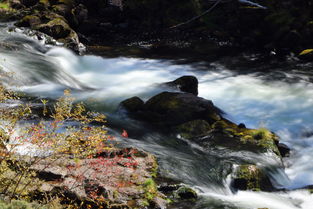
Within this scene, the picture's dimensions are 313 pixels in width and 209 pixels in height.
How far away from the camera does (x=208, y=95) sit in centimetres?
1695

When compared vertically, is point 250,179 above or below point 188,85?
below

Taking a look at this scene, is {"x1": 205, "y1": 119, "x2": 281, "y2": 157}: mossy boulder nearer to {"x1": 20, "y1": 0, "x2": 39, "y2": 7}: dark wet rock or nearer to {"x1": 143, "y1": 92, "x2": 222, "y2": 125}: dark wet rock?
{"x1": 143, "y1": 92, "x2": 222, "y2": 125}: dark wet rock

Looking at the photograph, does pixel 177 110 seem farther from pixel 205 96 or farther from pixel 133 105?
pixel 205 96

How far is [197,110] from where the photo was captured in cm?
1216

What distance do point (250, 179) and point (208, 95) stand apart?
28.2 ft

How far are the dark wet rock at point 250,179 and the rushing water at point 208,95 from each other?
0.18m

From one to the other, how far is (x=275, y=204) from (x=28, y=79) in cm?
1105

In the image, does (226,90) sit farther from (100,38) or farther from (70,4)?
(70,4)

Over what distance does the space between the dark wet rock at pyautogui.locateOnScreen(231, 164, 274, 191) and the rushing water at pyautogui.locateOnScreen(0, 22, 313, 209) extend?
177 millimetres

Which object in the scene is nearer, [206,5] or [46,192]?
[46,192]

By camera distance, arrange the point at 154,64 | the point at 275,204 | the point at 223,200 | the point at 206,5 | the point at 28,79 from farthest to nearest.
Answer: the point at 206,5 → the point at 154,64 → the point at 28,79 → the point at 275,204 → the point at 223,200

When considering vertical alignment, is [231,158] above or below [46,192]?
below

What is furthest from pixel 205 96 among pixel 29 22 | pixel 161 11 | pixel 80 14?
pixel 80 14

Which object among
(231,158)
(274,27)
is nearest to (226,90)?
(231,158)
